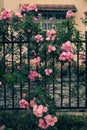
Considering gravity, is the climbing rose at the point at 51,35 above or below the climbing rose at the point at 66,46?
above

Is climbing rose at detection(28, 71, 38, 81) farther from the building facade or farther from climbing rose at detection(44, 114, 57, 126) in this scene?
the building facade

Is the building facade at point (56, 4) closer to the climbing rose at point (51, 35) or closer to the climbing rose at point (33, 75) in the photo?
the climbing rose at point (51, 35)

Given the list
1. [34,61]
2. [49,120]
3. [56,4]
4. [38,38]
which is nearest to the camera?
[49,120]

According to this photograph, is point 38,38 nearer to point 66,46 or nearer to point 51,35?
point 51,35

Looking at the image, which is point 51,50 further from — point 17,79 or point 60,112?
point 60,112

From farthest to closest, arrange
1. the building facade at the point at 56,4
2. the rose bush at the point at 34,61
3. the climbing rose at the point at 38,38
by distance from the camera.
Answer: the building facade at the point at 56,4, the climbing rose at the point at 38,38, the rose bush at the point at 34,61

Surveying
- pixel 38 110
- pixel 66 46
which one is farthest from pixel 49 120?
pixel 66 46

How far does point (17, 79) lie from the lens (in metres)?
6.46

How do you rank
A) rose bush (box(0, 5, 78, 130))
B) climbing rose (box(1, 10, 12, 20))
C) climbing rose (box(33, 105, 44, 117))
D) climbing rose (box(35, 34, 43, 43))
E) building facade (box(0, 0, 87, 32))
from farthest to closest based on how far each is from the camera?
1. building facade (box(0, 0, 87, 32))
2. climbing rose (box(1, 10, 12, 20))
3. climbing rose (box(35, 34, 43, 43))
4. rose bush (box(0, 5, 78, 130))
5. climbing rose (box(33, 105, 44, 117))

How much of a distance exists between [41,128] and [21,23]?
67.9 inches

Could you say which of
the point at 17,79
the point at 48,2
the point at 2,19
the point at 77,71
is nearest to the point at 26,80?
the point at 17,79

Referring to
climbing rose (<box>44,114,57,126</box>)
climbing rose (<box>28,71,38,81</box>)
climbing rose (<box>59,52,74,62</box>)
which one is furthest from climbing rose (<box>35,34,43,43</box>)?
climbing rose (<box>44,114,57,126</box>)

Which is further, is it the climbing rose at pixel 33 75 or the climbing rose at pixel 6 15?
the climbing rose at pixel 6 15

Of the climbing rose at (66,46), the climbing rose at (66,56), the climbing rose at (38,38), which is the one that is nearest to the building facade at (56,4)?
the climbing rose at (38,38)
